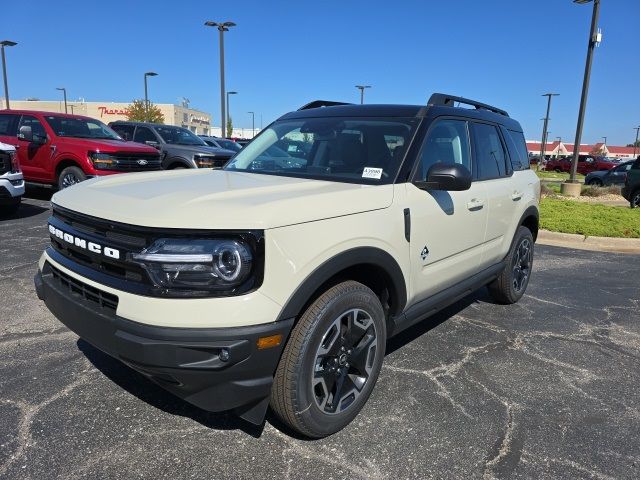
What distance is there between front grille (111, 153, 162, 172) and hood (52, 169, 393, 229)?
6.91 metres

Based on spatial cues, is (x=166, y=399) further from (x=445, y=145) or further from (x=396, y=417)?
(x=445, y=145)

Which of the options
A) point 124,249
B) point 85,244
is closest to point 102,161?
point 85,244

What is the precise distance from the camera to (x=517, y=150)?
4.96m

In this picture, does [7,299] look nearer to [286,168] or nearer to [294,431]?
[286,168]

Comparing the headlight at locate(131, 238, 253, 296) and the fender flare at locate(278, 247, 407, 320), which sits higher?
the headlight at locate(131, 238, 253, 296)

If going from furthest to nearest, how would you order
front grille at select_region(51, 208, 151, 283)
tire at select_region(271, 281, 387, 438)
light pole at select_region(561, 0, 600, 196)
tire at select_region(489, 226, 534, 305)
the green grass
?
light pole at select_region(561, 0, 600, 196)
the green grass
tire at select_region(489, 226, 534, 305)
tire at select_region(271, 281, 387, 438)
front grille at select_region(51, 208, 151, 283)

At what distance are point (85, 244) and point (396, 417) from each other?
1923 millimetres

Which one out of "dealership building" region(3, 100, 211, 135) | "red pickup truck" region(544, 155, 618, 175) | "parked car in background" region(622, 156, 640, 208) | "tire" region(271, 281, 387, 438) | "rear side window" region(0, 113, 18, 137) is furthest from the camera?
"dealership building" region(3, 100, 211, 135)

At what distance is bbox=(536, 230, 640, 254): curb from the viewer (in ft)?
26.6

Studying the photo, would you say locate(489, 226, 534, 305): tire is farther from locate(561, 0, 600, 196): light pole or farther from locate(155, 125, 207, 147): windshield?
locate(561, 0, 600, 196): light pole

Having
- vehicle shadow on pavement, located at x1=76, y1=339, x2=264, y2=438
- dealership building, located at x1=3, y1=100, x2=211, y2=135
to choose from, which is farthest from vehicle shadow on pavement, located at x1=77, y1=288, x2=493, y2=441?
dealership building, located at x1=3, y1=100, x2=211, y2=135

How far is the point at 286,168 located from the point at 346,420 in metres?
1.76

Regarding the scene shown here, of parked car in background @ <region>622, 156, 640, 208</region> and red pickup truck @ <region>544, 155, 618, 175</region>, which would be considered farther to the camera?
red pickup truck @ <region>544, 155, 618, 175</region>

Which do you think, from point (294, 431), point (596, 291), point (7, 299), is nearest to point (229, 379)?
point (294, 431)
